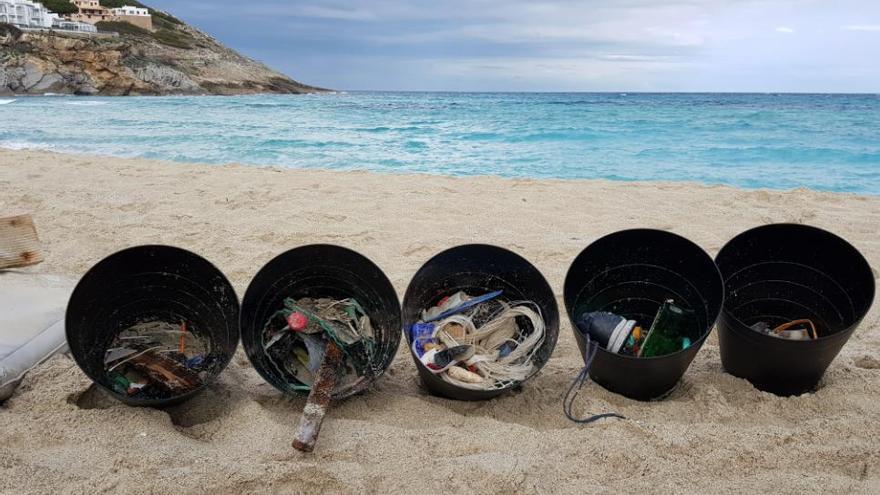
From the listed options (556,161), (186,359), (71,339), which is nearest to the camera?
(71,339)

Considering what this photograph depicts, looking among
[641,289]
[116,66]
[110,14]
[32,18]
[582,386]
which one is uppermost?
[110,14]

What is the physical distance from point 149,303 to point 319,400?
3.59 ft

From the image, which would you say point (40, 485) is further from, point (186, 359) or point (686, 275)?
point (686, 275)

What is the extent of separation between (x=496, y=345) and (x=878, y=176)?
1181 cm

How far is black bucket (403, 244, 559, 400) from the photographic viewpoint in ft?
9.34

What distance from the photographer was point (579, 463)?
2.23 meters

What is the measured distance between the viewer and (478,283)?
10.3ft

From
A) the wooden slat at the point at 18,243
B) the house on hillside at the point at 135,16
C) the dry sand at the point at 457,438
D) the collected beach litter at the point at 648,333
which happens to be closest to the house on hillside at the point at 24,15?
the house on hillside at the point at 135,16

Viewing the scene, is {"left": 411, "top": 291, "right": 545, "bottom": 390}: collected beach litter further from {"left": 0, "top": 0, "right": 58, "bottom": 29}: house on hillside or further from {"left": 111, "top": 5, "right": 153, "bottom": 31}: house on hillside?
{"left": 111, "top": 5, "right": 153, "bottom": 31}: house on hillside

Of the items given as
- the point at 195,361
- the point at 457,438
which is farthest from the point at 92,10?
the point at 457,438

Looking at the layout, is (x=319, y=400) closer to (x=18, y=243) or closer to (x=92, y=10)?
(x=18, y=243)

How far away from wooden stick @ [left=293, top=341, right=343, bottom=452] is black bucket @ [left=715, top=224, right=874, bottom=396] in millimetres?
1888

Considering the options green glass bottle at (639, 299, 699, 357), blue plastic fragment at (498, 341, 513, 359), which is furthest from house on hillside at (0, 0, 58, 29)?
green glass bottle at (639, 299, 699, 357)

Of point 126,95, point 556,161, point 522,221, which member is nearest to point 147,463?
point 522,221
